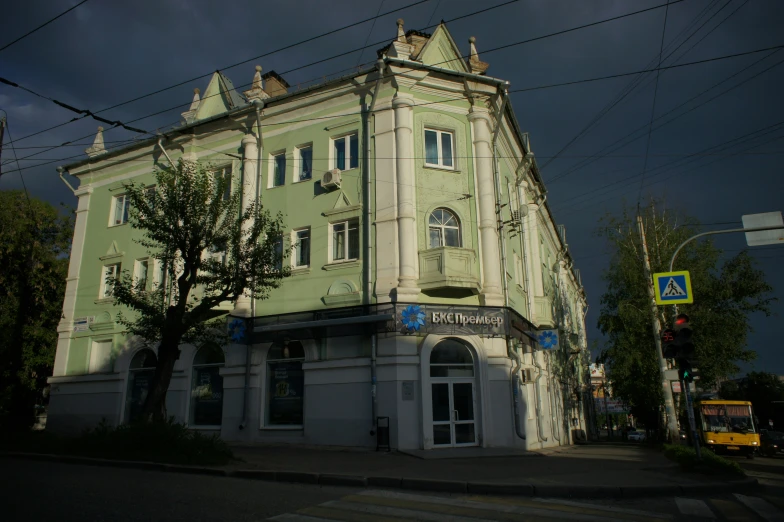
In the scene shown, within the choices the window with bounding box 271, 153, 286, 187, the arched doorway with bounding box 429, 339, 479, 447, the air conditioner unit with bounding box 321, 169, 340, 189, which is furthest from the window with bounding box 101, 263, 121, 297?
the arched doorway with bounding box 429, 339, 479, 447

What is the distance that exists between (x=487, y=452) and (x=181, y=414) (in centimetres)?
1190

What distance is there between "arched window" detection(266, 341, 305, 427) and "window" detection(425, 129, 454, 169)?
8.19 metres

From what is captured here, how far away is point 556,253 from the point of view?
39.0m

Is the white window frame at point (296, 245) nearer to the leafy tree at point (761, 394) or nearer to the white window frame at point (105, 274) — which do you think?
the white window frame at point (105, 274)

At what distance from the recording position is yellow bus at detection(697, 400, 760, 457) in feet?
84.1

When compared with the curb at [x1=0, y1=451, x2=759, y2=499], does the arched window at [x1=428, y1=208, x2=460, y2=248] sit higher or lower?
higher

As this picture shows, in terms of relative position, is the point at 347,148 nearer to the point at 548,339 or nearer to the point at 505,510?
the point at 548,339

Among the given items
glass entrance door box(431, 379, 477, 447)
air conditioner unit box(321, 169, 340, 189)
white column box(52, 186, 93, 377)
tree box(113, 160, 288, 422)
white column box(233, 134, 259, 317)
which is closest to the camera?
tree box(113, 160, 288, 422)

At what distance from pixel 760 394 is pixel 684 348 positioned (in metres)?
66.6

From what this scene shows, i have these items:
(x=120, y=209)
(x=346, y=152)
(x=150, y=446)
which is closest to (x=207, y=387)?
(x=150, y=446)

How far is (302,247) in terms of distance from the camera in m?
20.2

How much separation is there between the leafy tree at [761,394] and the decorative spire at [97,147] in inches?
2616

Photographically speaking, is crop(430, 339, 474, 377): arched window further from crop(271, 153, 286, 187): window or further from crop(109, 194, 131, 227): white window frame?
crop(109, 194, 131, 227): white window frame

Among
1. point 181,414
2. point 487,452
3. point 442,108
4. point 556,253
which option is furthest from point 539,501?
point 556,253
